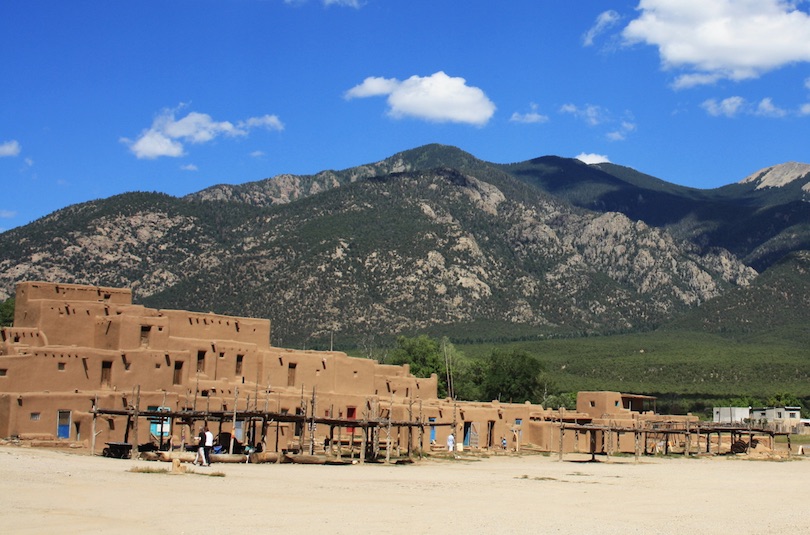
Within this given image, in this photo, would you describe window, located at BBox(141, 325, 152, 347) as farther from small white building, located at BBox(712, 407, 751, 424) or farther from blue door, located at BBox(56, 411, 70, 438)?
small white building, located at BBox(712, 407, 751, 424)

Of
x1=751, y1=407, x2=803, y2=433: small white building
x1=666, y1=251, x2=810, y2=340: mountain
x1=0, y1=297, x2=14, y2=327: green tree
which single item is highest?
x1=666, y1=251, x2=810, y2=340: mountain

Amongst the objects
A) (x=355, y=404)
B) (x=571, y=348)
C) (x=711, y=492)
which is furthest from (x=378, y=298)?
(x=711, y=492)

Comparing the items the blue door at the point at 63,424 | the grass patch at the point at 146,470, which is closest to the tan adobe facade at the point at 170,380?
the blue door at the point at 63,424

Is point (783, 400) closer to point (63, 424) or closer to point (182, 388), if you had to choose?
point (182, 388)

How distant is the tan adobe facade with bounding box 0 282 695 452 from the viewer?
47.6 meters

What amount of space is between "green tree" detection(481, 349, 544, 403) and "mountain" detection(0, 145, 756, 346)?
39.3 metres

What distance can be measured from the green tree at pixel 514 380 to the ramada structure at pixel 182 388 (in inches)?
1148

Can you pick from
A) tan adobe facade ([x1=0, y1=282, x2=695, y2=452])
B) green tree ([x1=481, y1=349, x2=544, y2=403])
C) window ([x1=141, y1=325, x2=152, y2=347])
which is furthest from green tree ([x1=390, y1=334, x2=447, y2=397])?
window ([x1=141, y1=325, x2=152, y2=347])

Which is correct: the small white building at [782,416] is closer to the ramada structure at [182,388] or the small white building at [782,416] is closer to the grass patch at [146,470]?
the ramada structure at [182,388]

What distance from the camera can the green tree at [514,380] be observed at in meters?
94.9

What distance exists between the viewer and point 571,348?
138500mm

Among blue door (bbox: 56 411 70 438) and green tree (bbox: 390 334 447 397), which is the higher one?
green tree (bbox: 390 334 447 397)

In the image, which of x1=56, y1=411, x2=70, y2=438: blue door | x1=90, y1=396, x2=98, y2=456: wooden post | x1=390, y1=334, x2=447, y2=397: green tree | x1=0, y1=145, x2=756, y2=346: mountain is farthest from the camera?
x1=0, y1=145, x2=756, y2=346: mountain

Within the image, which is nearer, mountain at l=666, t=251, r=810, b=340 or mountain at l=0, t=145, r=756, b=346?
mountain at l=0, t=145, r=756, b=346
